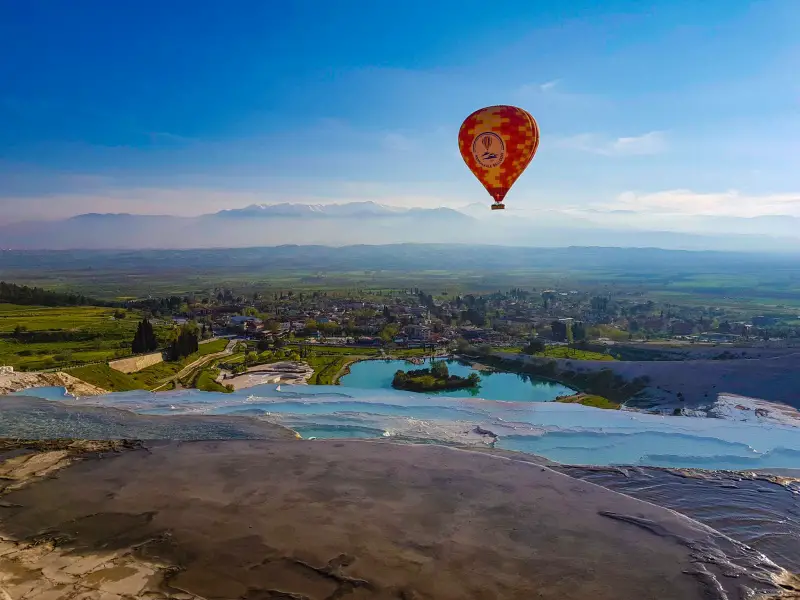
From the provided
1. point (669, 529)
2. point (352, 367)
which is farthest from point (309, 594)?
point (352, 367)

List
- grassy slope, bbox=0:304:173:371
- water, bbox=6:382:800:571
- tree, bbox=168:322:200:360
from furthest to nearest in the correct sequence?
tree, bbox=168:322:200:360 → grassy slope, bbox=0:304:173:371 → water, bbox=6:382:800:571

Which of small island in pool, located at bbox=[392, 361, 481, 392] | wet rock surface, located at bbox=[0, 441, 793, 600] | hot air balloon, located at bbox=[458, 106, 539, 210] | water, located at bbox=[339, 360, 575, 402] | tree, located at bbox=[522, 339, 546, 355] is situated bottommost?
water, located at bbox=[339, 360, 575, 402]

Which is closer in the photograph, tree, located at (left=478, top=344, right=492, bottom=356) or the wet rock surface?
the wet rock surface

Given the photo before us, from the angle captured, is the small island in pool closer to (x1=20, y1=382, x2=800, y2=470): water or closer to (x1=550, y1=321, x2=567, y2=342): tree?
(x1=20, y1=382, x2=800, y2=470): water

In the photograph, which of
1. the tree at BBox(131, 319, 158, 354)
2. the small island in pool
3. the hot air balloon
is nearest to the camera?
the hot air balloon

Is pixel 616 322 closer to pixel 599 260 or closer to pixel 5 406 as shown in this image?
pixel 5 406

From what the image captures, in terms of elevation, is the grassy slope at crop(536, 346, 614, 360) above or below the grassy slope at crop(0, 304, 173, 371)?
below

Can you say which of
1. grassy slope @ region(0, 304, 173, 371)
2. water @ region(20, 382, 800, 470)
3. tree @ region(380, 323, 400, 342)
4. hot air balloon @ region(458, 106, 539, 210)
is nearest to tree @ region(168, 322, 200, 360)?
grassy slope @ region(0, 304, 173, 371)
